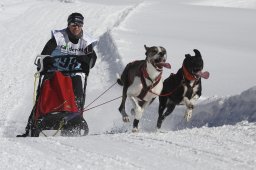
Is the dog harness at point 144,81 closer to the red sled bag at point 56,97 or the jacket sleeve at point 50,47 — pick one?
the red sled bag at point 56,97

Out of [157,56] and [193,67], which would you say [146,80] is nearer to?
[157,56]

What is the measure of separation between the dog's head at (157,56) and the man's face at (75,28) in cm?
93

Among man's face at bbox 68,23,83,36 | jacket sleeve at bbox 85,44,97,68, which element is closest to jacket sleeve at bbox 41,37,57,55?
man's face at bbox 68,23,83,36

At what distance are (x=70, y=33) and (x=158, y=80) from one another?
4.23 feet

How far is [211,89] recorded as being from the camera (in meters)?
10.6

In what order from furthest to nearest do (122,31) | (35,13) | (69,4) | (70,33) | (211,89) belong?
(69,4)
(35,13)
(122,31)
(211,89)
(70,33)

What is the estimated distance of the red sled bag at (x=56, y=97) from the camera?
22.2 ft

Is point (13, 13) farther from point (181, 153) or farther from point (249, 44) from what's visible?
point (181, 153)

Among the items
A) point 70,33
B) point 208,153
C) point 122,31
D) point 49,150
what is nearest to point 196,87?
point 70,33

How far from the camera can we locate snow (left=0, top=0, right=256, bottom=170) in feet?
16.0

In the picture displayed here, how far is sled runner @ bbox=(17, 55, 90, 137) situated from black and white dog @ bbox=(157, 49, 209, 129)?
4.66ft

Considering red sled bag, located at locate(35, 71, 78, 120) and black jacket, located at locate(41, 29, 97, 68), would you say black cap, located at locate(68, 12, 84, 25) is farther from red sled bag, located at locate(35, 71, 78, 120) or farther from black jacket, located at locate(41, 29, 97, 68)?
red sled bag, located at locate(35, 71, 78, 120)

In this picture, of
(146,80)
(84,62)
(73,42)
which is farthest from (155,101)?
(84,62)

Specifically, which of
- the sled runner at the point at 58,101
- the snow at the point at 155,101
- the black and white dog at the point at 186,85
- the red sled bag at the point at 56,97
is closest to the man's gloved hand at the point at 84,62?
the sled runner at the point at 58,101
